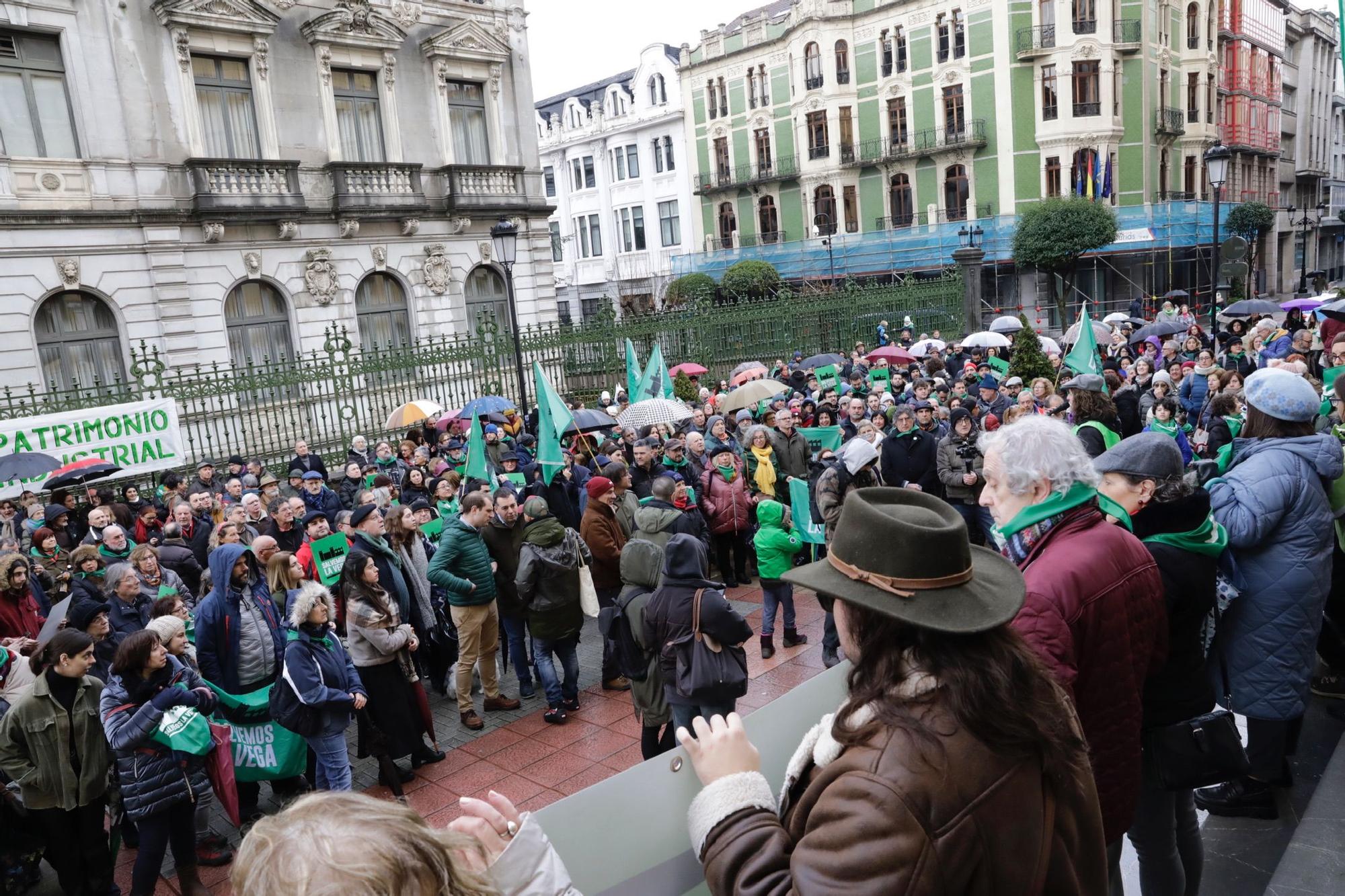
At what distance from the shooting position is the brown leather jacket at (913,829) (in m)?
1.57

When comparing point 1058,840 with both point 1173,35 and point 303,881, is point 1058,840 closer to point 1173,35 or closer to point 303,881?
point 303,881

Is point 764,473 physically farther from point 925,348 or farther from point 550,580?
point 925,348

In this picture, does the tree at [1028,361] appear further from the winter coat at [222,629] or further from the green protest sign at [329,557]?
the winter coat at [222,629]

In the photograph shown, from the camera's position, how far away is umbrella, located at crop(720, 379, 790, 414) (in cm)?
1401

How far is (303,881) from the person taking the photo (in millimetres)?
1257

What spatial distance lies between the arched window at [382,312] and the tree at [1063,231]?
25.5m

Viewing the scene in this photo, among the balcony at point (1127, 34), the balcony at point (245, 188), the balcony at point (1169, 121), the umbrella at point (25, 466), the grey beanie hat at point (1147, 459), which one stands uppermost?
the balcony at point (1127, 34)

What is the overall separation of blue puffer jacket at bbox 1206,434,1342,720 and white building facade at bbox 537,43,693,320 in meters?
45.8

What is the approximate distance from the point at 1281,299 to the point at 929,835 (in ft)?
208

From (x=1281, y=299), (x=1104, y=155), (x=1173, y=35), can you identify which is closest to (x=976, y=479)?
(x=1104, y=155)

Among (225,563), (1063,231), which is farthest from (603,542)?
(1063,231)

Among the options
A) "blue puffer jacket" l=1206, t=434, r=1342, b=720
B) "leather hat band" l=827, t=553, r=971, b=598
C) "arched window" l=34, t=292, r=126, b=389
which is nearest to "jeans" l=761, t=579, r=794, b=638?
"blue puffer jacket" l=1206, t=434, r=1342, b=720

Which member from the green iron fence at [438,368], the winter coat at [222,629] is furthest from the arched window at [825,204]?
the winter coat at [222,629]

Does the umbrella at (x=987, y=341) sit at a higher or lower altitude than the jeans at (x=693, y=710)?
higher
